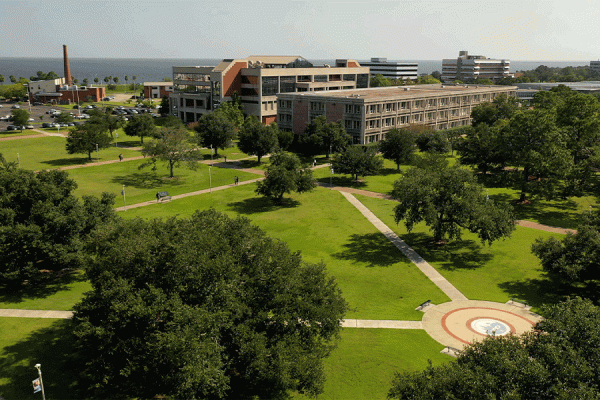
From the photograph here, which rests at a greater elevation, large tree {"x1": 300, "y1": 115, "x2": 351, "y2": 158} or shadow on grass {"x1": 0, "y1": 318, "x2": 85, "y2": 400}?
large tree {"x1": 300, "y1": 115, "x2": 351, "y2": 158}

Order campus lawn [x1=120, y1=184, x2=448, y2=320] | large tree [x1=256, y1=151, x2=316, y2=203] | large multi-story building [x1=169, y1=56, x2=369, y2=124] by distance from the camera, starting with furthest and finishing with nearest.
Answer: large multi-story building [x1=169, y1=56, x2=369, y2=124] → large tree [x1=256, y1=151, x2=316, y2=203] → campus lawn [x1=120, y1=184, x2=448, y2=320]

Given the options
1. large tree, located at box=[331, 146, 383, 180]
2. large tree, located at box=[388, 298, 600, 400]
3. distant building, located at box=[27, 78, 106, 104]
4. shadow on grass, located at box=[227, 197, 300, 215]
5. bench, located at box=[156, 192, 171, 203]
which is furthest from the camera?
distant building, located at box=[27, 78, 106, 104]

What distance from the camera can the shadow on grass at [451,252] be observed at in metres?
47.4

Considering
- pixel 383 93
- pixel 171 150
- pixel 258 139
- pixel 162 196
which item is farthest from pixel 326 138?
pixel 162 196

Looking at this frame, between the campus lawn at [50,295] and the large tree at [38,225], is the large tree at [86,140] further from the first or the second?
the campus lawn at [50,295]

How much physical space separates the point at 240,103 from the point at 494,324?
Result: 102602 millimetres

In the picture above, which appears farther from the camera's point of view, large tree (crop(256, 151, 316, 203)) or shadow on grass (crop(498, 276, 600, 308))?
large tree (crop(256, 151, 316, 203))

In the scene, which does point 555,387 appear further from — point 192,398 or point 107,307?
point 107,307

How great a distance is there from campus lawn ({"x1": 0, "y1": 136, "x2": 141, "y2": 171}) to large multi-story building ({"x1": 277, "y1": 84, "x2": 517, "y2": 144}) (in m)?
36.3

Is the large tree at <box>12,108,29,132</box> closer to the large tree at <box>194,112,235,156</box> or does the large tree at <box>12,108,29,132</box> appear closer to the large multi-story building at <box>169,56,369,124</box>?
the large multi-story building at <box>169,56,369,124</box>

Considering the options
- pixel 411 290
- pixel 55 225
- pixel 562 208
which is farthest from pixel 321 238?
pixel 562 208

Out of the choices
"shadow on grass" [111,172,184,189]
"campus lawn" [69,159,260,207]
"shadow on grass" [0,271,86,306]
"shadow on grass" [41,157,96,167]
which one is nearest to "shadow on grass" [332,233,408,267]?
"shadow on grass" [0,271,86,306]

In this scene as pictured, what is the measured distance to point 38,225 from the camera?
3934 centimetres

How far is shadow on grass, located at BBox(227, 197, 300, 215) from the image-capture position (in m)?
63.7
